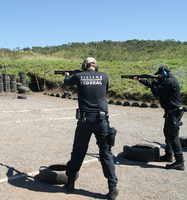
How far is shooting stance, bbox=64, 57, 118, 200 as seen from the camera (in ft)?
11.4

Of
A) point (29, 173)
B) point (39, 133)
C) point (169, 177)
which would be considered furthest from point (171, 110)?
point (39, 133)

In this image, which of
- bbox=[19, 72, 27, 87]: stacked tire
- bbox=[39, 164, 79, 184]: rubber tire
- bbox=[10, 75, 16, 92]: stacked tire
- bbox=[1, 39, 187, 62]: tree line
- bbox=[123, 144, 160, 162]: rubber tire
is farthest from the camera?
bbox=[1, 39, 187, 62]: tree line

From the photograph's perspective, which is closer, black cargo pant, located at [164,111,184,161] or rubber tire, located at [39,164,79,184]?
rubber tire, located at [39,164,79,184]

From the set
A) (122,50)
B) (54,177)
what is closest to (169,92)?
(54,177)

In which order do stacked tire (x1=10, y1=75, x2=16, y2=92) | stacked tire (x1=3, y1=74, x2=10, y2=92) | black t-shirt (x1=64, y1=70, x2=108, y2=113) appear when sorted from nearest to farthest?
black t-shirt (x1=64, y1=70, x2=108, y2=113)
stacked tire (x1=3, y1=74, x2=10, y2=92)
stacked tire (x1=10, y1=75, x2=16, y2=92)

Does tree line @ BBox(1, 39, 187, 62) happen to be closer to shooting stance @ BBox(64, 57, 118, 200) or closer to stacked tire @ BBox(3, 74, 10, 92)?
stacked tire @ BBox(3, 74, 10, 92)

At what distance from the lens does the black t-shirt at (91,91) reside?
11.7 feet

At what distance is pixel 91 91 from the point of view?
11.7ft

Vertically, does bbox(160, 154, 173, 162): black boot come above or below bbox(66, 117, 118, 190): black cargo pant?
below

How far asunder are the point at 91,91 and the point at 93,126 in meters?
0.54

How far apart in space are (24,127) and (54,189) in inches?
197

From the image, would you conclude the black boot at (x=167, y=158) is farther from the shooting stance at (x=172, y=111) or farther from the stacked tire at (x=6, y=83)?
the stacked tire at (x=6, y=83)

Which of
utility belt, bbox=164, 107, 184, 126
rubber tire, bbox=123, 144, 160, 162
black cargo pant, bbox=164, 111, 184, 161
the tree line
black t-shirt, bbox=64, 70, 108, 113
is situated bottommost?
rubber tire, bbox=123, 144, 160, 162

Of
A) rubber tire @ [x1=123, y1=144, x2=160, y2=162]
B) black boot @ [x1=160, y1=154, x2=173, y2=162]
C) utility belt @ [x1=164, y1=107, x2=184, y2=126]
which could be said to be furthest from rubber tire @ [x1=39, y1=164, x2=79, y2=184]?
black boot @ [x1=160, y1=154, x2=173, y2=162]
